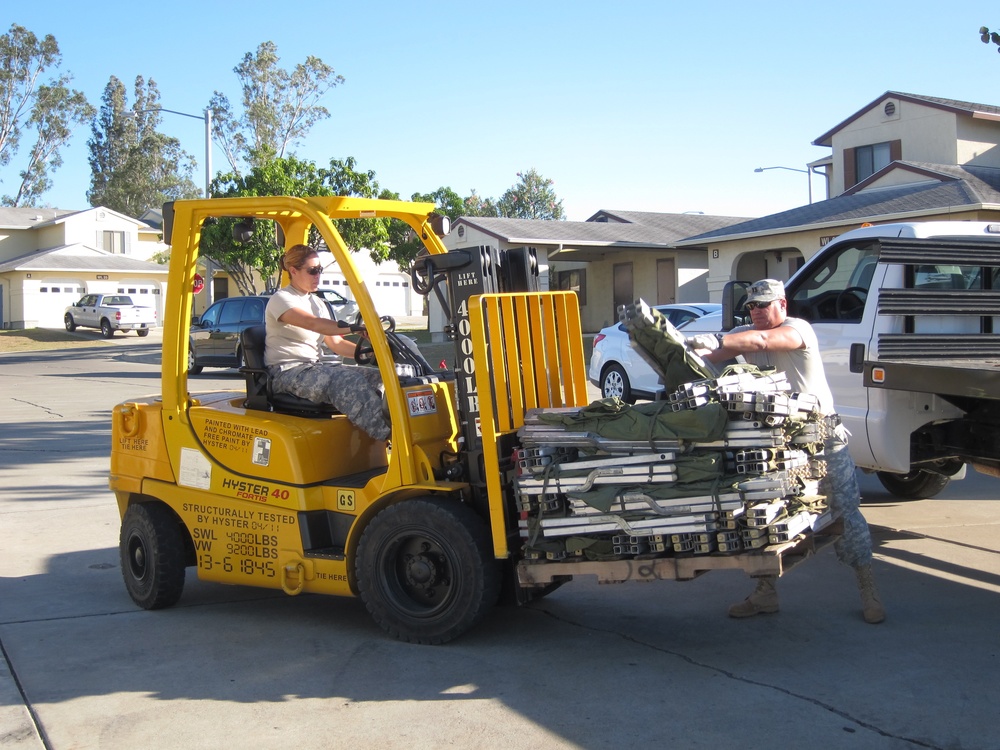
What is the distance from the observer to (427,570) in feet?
17.3

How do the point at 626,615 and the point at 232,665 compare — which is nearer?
the point at 232,665

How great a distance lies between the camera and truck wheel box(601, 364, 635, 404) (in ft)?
51.6

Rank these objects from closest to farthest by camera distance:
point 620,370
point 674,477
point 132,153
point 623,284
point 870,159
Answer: point 674,477
point 620,370
point 870,159
point 623,284
point 132,153

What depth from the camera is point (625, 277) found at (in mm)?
34625

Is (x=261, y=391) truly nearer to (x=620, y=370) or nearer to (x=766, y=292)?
(x=766, y=292)

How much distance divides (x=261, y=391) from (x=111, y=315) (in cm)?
3939

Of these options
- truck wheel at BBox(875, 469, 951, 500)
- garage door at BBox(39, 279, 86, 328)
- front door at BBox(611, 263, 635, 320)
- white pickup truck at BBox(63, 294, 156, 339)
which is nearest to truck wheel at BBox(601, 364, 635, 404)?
truck wheel at BBox(875, 469, 951, 500)

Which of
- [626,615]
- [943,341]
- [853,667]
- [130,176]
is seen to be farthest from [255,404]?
[130,176]

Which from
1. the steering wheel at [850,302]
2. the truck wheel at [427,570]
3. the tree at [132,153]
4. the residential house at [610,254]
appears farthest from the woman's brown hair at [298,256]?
the tree at [132,153]

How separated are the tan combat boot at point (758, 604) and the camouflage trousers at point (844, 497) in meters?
0.44

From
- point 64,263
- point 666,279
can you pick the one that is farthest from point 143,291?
point 666,279

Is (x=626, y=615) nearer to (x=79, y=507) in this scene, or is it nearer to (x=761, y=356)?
(x=761, y=356)

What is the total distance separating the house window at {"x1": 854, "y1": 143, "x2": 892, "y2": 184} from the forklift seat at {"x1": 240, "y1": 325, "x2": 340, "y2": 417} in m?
26.4

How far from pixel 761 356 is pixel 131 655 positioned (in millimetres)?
3803
